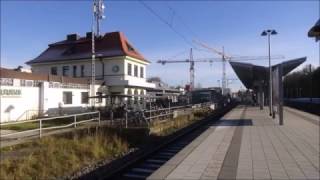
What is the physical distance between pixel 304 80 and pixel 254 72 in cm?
4003

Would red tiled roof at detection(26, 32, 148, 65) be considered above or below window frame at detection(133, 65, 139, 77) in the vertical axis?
above

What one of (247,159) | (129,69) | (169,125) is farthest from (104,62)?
(247,159)

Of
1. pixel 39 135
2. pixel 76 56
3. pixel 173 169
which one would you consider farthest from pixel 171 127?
pixel 76 56

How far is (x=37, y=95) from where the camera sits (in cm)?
3388

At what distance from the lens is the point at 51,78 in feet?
119

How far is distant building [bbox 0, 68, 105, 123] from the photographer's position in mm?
29891

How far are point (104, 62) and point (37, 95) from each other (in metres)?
16.7

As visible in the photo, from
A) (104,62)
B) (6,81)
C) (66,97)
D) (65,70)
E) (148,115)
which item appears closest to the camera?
(148,115)

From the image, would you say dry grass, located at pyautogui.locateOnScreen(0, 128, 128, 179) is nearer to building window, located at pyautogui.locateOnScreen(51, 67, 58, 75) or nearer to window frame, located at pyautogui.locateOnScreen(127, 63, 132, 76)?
window frame, located at pyautogui.locateOnScreen(127, 63, 132, 76)

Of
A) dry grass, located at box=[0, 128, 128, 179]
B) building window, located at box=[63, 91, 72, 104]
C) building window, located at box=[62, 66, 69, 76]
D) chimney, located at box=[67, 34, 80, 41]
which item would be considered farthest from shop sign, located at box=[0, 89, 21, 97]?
chimney, located at box=[67, 34, 80, 41]

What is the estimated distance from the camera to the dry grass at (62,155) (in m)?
12.4

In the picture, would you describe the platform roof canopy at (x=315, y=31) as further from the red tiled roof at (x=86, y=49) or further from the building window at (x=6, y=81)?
the red tiled roof at (x=86, y=49)

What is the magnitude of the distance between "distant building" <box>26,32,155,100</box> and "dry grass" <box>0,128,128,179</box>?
28560 millimetres

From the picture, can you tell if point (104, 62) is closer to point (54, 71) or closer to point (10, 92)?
point (54, 71)
